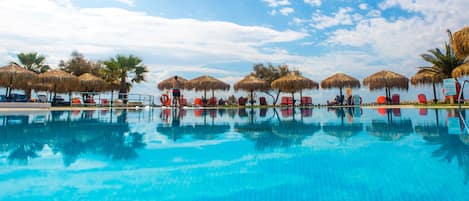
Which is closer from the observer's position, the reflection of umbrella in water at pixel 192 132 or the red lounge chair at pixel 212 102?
the reflection of umbrella in water at pixel 192 132

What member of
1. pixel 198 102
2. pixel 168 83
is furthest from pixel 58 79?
pixel 198 102

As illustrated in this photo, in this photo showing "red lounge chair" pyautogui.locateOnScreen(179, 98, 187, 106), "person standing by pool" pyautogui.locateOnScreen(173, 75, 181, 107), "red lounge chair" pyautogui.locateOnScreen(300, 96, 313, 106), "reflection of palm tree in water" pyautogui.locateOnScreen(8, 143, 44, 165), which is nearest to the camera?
"reflection of palm tree in water" pyautogui.locateOnScreen(8, 143, 44, 165)

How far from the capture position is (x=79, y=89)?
65.4ft

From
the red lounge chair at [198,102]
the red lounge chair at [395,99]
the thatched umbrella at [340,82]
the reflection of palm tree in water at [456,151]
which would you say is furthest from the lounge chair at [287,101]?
the reflection of palm tree in water at [456,151]

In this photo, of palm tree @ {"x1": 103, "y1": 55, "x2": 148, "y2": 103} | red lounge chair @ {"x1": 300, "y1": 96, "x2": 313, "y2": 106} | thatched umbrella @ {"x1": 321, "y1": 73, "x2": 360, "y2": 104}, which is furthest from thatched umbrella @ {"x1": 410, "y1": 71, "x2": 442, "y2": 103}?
palm tree @ {"x1": 103, "y1": 55, "x2": 148, "y2": 103}

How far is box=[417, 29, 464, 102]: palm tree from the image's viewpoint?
17391 mm

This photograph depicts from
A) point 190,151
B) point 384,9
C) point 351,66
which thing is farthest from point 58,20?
point 351,66

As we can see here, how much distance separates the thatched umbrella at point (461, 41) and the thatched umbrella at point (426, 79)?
6145mm

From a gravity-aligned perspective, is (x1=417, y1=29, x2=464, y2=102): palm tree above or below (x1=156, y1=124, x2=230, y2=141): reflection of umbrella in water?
above

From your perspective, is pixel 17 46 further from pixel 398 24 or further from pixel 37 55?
pixel 398 24

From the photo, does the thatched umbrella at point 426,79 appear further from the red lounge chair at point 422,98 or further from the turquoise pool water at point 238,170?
the turquoise pool water at point 238,170

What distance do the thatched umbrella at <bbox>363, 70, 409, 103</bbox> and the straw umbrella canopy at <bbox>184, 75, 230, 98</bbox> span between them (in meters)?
11.1

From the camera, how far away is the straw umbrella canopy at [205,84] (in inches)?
835

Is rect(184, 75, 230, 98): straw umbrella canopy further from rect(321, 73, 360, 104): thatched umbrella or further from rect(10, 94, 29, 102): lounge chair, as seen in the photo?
rect(10, 94, 29, 102): lounge chair
